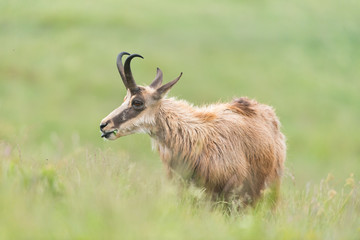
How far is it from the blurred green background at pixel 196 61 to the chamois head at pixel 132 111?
9.73 metres

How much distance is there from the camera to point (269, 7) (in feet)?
113

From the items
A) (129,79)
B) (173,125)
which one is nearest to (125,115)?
(129,79)

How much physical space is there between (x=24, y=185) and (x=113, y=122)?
3.13 metres

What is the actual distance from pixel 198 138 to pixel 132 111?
1.07 m

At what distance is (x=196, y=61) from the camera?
28.1 metres

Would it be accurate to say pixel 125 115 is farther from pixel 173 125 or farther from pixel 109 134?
pixel 173 125

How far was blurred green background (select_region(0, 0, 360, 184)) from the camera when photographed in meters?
23.2

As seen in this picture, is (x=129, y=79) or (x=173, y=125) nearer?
(x=129, y=79)

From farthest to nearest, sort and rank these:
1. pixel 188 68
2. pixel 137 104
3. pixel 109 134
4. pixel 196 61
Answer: pixel 196 61, pixel 188 68, pixel 137 104, pixel 109 134

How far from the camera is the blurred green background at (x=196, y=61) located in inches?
912

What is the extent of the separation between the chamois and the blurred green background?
979 centimetres

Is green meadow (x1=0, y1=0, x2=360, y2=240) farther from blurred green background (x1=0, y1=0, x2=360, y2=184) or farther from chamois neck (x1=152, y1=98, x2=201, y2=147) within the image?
chamois neck (x1=152, y1=98, x2=201, y2=147)

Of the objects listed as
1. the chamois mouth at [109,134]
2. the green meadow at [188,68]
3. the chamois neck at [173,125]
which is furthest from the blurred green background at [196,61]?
the chamois neck at [173,125]

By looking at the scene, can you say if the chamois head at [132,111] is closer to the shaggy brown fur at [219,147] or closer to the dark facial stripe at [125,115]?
the dark facial stripe at [125,115]
